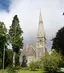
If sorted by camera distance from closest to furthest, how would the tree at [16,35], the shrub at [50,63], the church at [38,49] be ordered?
the shrub at [50,63], the tree at [16,35], the church at [38,49]

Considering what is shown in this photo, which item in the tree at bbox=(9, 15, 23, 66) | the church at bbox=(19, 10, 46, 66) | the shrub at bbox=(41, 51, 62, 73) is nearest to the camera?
the shrub at bbox=(41, 51, 62, 73)

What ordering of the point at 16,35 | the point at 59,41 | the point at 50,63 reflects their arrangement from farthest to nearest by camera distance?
the point at 16,35 < the point at 59,41 < the point at 50,63

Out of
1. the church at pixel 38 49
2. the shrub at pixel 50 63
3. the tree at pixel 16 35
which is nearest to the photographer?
the shrub at pixel 50 63

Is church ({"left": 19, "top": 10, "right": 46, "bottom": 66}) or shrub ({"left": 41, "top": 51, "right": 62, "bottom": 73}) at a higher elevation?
church ({"left": 19, "top": 10, "right": 46, "bottom": 66})

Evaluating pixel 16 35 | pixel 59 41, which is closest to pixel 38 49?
pixel 16 35

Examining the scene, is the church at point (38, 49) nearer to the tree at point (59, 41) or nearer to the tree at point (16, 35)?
the tree at point (16, 35)

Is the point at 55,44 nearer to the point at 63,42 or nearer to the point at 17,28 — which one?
the point at 63,42

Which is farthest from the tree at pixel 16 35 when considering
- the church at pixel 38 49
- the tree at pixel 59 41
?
the church at pixel 38 49

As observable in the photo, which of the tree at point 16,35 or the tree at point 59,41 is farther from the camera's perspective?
the tree at point 16,35

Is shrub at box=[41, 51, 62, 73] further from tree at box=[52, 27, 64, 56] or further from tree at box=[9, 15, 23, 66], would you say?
tree at box=[9, 15, 23, 66]

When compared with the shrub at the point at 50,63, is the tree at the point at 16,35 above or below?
above

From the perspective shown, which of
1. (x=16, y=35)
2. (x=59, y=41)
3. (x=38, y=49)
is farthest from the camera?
(x=38, y=49)

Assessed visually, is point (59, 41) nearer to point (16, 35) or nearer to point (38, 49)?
point (16, 35)

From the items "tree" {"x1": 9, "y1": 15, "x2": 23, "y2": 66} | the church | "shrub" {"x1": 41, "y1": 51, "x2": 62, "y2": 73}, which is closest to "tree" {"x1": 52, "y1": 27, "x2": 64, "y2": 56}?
"shrub" {"x1": 41, "y1": 51, "x2": 62, "y2": 73}
